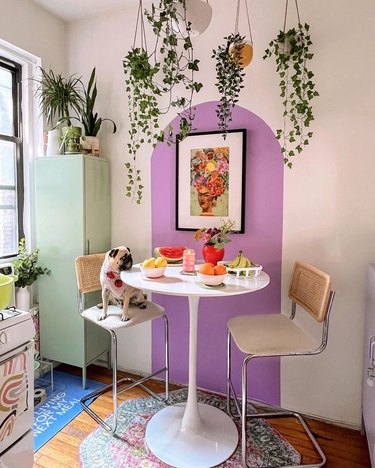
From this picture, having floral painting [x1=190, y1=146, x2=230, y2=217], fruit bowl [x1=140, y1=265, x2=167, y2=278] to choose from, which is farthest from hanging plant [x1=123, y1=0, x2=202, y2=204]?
fruit bowl [x1=140, y1=265, x2=167, y2=278]

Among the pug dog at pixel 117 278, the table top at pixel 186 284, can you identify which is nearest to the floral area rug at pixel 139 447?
the pug dog at pixel 117 278

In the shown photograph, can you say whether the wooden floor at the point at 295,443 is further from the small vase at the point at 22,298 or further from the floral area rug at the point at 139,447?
the small vase at the point at 22,298

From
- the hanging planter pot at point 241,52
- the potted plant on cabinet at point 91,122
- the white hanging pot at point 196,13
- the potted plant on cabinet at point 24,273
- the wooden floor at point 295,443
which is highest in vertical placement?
the white hanging pot at point 196,13

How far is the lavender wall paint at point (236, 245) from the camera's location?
2168mm

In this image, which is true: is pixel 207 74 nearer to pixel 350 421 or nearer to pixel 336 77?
pixel 336 77

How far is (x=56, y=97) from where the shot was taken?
246cm

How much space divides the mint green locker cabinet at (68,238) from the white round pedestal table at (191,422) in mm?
675

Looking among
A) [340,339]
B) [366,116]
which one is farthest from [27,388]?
[366,116]

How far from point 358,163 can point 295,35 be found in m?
0.85

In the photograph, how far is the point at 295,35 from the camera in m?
1.97

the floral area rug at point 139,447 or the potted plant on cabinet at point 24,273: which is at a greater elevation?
the potted plant on cabinet at point 24,273

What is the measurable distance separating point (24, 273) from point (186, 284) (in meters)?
1.39

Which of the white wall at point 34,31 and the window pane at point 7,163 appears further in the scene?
the window pane at point 7,163

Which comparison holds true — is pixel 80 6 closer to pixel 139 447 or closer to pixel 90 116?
pixel 90 116
